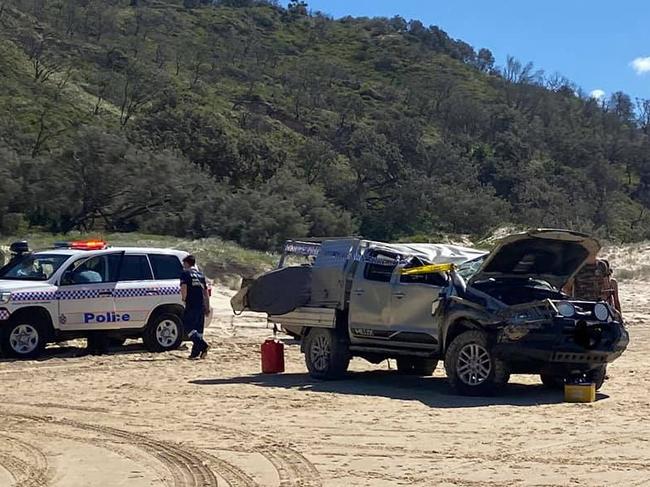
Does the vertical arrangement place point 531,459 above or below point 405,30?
below

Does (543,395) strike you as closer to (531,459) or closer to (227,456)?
(531,459)

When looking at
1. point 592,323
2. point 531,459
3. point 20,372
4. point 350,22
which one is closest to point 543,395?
point 592,323

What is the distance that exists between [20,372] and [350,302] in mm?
5024

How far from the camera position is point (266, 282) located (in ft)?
50.3

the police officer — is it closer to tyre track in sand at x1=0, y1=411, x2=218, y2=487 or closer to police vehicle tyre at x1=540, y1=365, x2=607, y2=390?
tyre track in sand at x1=0, y1=411, x2=218, y2=487

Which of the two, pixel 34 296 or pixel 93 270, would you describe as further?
pixel 93 270

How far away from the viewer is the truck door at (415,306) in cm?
1370

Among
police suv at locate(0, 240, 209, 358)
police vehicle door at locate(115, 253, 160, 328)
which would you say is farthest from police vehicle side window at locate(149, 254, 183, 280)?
police vehicle door at locate(115, 253, 160, 328)

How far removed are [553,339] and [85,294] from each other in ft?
27.7

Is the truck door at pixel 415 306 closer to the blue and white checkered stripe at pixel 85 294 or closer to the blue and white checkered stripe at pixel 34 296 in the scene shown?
the blue and white checkered stripe at pixel 85 294

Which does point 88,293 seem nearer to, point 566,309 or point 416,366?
point 416,366

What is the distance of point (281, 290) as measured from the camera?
15.2 m

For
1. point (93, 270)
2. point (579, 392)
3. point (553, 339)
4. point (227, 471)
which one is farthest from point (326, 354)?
point (227, 471)

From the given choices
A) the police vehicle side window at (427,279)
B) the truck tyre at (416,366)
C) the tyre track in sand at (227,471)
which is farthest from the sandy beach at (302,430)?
the police vehicle side window at (427,279)
